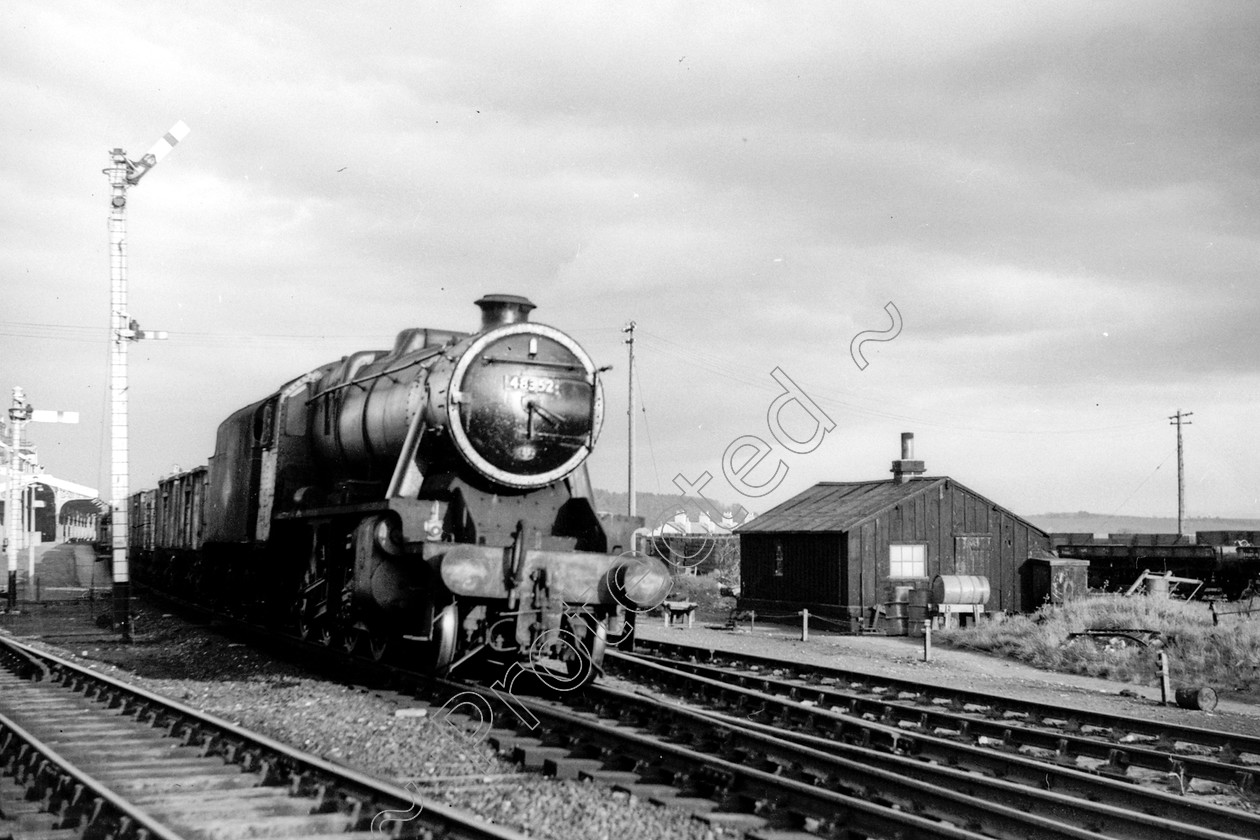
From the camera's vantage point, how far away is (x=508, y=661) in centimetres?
1180

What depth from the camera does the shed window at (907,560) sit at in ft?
82.8

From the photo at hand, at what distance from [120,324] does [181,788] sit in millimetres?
13073

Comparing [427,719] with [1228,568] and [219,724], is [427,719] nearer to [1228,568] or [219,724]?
[219,724]

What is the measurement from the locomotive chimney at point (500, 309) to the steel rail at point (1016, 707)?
5551 millimetres

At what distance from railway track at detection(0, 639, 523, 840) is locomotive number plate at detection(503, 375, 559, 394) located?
3.93m

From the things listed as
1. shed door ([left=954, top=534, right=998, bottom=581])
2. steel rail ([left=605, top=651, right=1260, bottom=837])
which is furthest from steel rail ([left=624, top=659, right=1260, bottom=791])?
shed door ([left=954, top=534, right=998, bottom=581])

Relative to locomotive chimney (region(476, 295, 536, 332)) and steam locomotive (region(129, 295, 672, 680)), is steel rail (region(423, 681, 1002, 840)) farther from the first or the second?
locomotive chimney (region(476, 295, 536, 332))

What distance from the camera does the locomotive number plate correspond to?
10.6m

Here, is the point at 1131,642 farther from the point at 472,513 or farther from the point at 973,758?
the point at 472,513

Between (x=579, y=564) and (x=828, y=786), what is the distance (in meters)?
3.69

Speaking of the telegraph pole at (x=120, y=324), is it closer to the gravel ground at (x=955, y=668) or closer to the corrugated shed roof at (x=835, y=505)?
the gravel ground at (x=955, y=668)

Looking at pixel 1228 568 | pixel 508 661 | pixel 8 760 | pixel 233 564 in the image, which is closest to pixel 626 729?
pixel 508 661

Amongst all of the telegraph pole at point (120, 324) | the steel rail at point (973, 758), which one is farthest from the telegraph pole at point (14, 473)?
the steel rail at point (973, 758)

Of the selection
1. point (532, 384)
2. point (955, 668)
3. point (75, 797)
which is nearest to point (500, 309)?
point (532, 384)
